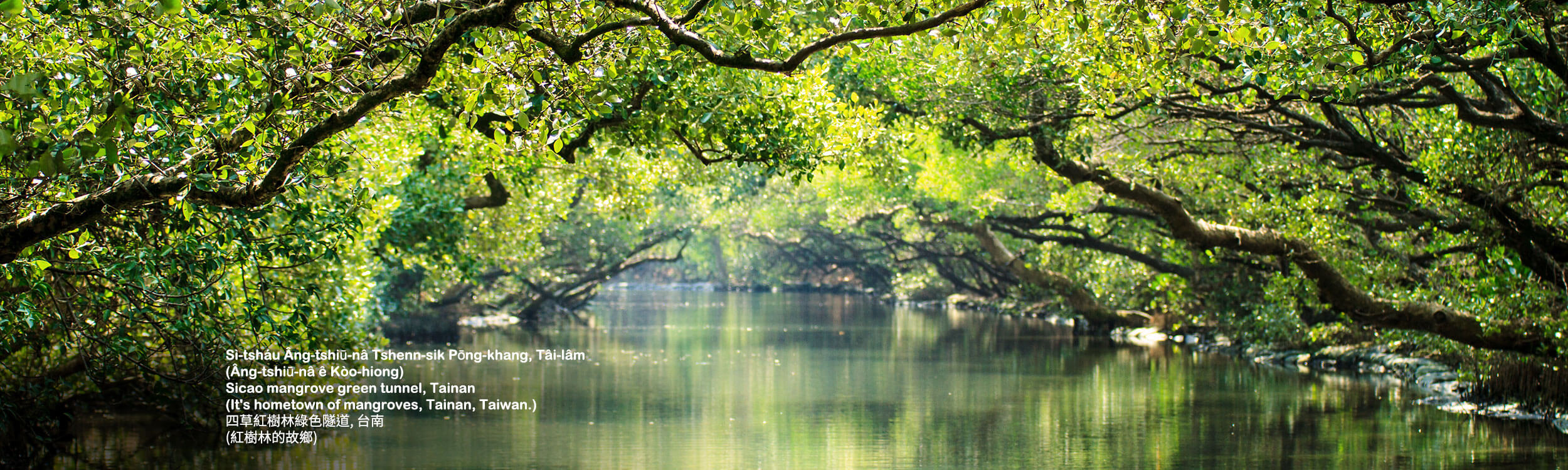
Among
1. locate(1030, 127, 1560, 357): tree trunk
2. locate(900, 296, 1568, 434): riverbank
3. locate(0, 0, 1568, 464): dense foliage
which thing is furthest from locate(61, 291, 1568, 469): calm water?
locate(0, 0, 1568, 464): dense foliage

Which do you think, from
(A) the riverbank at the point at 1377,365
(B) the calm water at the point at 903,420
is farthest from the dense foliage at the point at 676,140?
(B) the calm water at the point at 903,420

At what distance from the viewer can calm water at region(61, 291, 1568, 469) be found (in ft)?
42.7

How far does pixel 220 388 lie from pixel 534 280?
24.5 meters

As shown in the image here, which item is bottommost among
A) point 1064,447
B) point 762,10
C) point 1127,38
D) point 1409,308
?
point 1064,447

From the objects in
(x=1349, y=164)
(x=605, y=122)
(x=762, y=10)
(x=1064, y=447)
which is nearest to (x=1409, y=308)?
(x=1349, y=164)

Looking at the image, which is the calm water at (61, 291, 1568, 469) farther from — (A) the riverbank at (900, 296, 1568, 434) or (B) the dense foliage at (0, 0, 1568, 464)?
(B) the dense foliage at (0, 0, 1568, 464)

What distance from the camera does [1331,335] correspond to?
24.4 meters

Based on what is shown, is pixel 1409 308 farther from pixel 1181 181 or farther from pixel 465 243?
pixel 465 243

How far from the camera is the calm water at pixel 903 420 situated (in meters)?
13.0

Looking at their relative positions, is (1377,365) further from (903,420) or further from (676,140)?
(676,140)

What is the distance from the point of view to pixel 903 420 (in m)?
16.2

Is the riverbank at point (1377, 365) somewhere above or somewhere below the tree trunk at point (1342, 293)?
below

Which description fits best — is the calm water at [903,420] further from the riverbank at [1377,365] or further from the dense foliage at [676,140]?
the dense foliage at [676,140]

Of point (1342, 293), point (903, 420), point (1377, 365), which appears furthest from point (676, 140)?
point (1377, 365)
